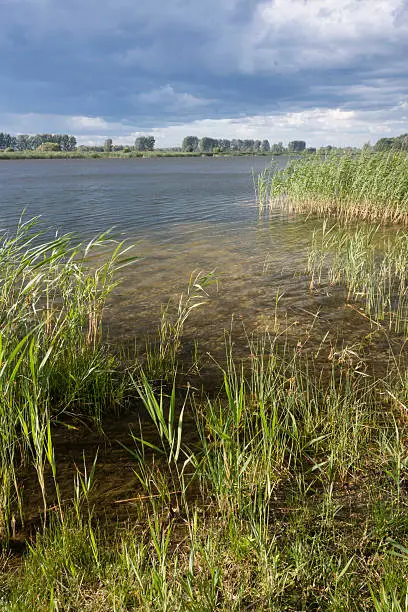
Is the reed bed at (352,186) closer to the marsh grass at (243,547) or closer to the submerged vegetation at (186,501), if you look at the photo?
the submerged vegetation at (186,501)

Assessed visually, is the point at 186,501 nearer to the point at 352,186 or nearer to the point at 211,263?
the point at 211,263

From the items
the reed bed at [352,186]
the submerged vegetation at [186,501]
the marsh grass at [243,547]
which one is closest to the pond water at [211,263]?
the reed bed at [352,186]

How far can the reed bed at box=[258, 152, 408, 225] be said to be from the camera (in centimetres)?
1891

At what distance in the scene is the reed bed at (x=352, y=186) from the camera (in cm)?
1891

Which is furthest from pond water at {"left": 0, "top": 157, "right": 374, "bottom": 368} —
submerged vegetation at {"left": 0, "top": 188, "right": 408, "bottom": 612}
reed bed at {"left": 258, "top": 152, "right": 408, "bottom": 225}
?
submerged vegetation at {"left": 0, "top": 188, "right": 408, "bottom": 612}

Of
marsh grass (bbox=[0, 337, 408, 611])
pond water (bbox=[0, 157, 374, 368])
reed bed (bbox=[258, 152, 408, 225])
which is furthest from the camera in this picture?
reed bed (bbox=[258, 152, 408, 225])

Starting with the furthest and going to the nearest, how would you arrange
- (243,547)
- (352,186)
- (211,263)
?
(352,186), (211,263), (243,547)


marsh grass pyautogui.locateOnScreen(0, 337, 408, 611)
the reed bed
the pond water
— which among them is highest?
the reed bed

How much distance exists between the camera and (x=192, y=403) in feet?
19.1

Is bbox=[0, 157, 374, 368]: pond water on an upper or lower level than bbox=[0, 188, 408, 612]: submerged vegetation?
upper

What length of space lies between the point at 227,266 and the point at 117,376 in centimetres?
813

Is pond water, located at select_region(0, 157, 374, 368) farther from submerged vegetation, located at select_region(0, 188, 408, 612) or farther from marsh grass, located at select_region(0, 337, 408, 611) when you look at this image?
marsh grass, located at select_region(0, 337, 408, 611)

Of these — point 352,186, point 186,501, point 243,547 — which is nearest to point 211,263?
point 352,186

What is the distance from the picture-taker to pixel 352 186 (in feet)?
65.3
